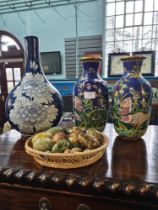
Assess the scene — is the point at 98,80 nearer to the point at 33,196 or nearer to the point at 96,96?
the point at 96,96

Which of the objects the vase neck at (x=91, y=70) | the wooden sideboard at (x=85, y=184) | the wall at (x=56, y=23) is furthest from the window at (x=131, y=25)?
the wooden sideboard at (x=85, y=184)

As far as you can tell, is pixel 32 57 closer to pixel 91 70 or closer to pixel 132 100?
pixel 91 70

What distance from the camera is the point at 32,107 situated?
22.5 inches

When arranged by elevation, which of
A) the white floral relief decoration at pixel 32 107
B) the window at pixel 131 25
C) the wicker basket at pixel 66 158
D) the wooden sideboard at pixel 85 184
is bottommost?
the wooden sideboard at pixel 85 184

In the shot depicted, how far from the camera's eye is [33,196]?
0.44 meters

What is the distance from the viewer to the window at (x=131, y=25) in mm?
2520

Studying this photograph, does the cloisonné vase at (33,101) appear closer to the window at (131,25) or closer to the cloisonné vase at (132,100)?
the cloisonné vase at (132,100)

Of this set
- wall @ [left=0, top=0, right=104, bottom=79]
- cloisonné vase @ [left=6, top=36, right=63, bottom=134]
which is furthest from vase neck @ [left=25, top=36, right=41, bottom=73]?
wall @ [left=0, top=0, right=104, bottom=79]

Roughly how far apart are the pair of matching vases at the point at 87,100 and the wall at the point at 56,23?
2298mm

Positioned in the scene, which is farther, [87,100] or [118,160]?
[87,100]

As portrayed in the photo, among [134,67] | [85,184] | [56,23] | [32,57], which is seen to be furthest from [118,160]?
[56,23]

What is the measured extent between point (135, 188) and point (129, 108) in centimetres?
25

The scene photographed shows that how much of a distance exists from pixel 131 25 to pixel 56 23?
1127mm

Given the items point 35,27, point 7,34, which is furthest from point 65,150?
point 7,34
